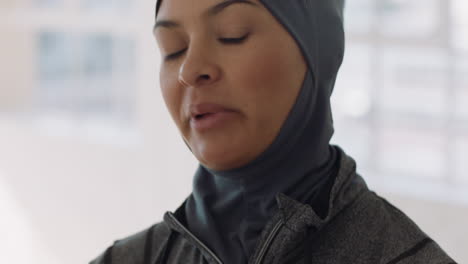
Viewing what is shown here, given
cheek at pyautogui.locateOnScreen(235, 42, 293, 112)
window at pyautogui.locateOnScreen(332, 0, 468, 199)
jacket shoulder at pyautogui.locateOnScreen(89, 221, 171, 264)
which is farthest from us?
window at pyautogui.locateOnScreen(332, 0, 468, 199)

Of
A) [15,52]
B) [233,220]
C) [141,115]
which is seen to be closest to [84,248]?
[141,115]

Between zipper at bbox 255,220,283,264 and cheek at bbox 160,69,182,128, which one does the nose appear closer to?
cheek at bbox 160,69,182,128

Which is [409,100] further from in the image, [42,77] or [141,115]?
[42,77]

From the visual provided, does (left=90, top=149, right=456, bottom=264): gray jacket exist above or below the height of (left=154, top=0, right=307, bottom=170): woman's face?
below

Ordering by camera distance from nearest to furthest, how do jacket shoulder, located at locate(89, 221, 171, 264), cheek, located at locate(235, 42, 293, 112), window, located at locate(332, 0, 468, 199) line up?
Answer: cheek, located at locate(235, 42, 293, 112)
jacket shoulder, located at locate(89, 221, 171, 264)
window, located at locate(332, 0, 468, 199)

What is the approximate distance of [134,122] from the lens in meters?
3.62

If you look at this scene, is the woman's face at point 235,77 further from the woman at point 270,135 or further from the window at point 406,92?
the window at point 406,92

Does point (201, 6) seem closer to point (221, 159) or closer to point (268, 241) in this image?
point (221, 159)

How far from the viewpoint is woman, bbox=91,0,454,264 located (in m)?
0.99

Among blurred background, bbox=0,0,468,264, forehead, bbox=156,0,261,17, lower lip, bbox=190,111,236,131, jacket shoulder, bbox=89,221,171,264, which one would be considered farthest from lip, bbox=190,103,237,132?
blurred background, bbox=0,0,468,264

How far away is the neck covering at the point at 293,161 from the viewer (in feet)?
3.36

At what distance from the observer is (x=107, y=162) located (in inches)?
136

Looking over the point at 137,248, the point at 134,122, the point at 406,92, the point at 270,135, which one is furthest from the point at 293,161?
the point at 134,122

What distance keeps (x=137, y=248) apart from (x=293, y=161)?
0.29 metres
